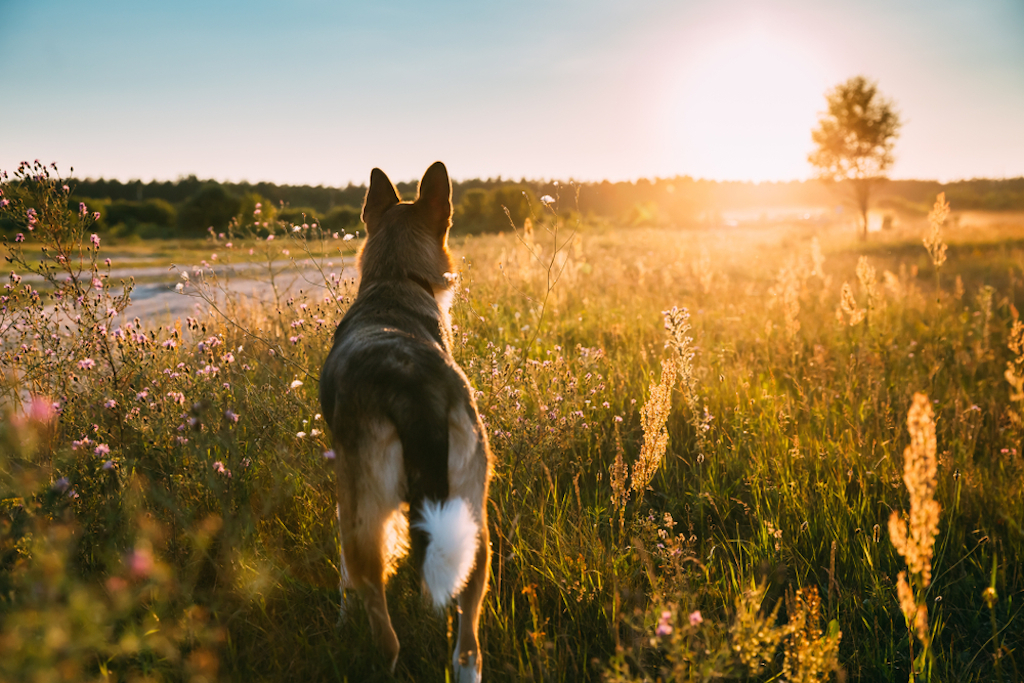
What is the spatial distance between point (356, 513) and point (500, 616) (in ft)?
2.60

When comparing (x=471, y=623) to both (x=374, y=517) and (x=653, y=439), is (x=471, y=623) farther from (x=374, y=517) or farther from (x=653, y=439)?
(x=653, y=439)

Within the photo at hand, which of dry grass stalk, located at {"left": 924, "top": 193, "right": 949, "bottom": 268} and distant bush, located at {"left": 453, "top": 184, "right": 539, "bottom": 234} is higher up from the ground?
distant bush, located at {"left": 453, "top": 184, "right": 539, "bottom": 234}

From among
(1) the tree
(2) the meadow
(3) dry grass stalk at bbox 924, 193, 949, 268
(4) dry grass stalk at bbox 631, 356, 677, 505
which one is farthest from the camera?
(1) the tree

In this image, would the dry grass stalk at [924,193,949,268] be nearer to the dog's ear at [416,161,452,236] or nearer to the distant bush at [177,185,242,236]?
the dog's ear at [416,161,452,236]

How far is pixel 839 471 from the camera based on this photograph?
312cm

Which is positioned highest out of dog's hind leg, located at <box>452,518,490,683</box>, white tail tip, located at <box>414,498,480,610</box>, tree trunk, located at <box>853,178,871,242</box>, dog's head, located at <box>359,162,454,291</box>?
tree trunk, located at <box>853,178,871,242</box>

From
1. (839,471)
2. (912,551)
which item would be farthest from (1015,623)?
(912,551)

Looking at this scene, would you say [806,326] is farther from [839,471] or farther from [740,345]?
[839,471]

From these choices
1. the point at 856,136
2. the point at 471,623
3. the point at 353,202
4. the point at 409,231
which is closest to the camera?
the point at 471,623

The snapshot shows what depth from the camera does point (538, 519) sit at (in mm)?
2684

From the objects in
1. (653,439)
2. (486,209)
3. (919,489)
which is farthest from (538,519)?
(486,209)

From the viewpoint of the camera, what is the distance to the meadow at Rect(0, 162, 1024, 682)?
1.70 m

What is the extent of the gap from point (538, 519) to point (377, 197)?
2371mm

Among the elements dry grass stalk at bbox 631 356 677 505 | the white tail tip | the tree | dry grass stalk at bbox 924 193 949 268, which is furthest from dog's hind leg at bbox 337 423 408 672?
the tree
